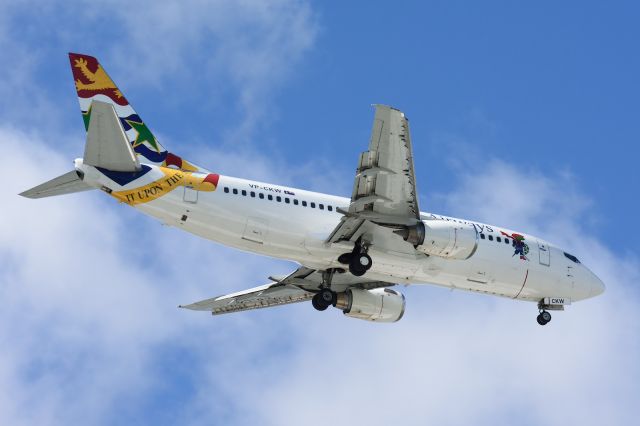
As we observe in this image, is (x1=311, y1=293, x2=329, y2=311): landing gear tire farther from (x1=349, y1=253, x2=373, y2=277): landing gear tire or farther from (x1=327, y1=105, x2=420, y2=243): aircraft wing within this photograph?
(x1=327, y1=105, x2=420, y2=243): aircraft wing

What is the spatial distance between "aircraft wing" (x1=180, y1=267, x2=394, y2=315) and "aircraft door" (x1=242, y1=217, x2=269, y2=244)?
5850 millimetres

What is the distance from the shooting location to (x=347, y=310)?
1673 inches

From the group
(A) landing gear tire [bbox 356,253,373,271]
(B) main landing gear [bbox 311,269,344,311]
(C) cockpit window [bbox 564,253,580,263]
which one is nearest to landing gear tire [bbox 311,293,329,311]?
(B) main landing gear [bbox 311,269,344,311]

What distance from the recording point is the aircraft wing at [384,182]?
108ft

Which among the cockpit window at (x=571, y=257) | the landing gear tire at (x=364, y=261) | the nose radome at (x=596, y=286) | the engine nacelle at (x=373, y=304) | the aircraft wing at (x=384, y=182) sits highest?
the cockpit window at (x=571, y=257)

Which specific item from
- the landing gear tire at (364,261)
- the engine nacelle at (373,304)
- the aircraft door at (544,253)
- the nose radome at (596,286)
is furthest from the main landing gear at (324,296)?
the nose radome at (596,286)

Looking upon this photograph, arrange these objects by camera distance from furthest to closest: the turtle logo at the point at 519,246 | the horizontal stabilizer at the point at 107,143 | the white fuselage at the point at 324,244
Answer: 1. the turtle logo at the point at 519,246
2. the white fuselage at the point at 324,244
3. the horizontal stabilizer at the point at 107,143

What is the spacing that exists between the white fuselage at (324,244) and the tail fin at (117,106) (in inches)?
94.2

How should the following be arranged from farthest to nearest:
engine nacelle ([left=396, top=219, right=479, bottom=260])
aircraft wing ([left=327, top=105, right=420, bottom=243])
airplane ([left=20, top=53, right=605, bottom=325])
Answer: engine nacelle ([left=396, top=219, right=479, bottom=260]) → airplane ([left=20, top=53, right=605, bottom=325]) → aircraft wing ([left=327, top=105, right=420, bottom=243])

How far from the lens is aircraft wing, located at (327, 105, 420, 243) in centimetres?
3284

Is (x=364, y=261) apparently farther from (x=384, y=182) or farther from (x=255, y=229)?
(x=255, y=229)

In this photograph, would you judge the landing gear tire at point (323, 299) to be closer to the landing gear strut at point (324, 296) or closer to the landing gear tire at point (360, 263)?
the landing gear strut at point (324, 296)

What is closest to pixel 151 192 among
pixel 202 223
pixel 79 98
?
pixel 202 223

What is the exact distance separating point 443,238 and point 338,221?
371 centimetres
